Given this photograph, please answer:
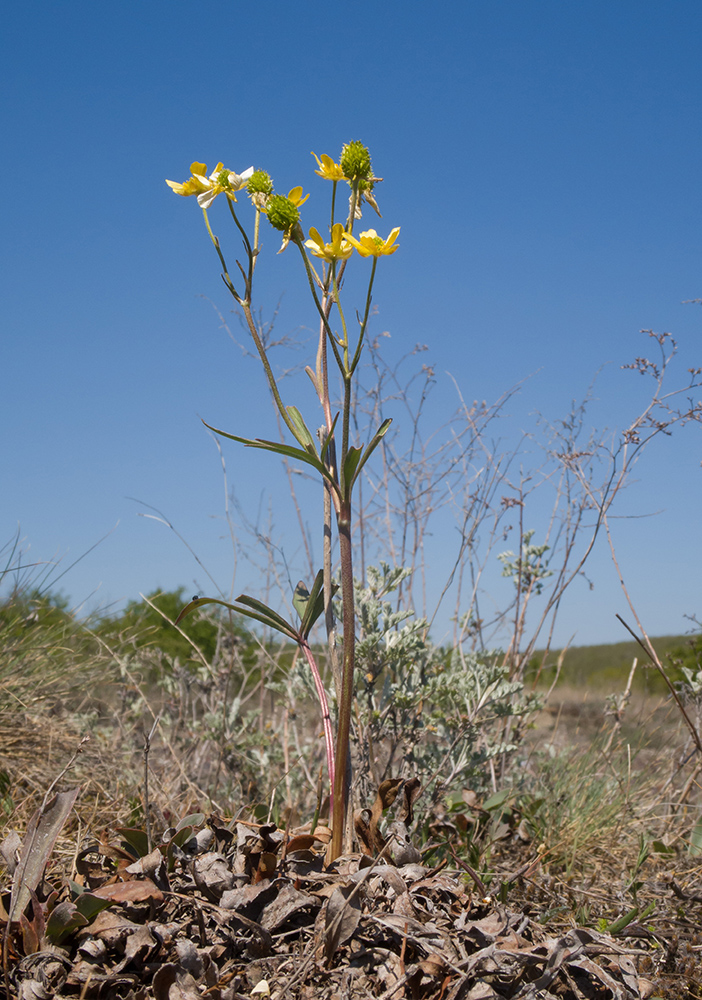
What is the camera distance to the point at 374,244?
157 centimetres

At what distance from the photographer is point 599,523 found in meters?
3.00

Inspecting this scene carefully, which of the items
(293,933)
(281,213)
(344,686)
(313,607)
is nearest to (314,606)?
(313,607)

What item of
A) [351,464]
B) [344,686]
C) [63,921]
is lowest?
[63,921]

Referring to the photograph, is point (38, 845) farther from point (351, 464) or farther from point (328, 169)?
point (328, 169)

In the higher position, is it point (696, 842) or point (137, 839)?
point (137, 839)

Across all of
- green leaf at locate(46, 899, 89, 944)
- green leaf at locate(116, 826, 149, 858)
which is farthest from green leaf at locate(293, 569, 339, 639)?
green leaf at locate(46, 899, 89, 944)

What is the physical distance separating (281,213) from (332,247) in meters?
0.14

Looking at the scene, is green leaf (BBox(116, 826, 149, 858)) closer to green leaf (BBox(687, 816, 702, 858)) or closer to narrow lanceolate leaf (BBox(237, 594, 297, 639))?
narrow lanceolate leaf (BBox(237, 594, 297, 639))

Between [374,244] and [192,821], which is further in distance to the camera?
[192,821]

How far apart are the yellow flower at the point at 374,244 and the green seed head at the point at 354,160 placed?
0.16 meters

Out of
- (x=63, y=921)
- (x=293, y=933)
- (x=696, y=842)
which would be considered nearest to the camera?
(x=63, y=921)

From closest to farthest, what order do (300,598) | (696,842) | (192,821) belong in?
(192,821) → (300,598) → (696,842)

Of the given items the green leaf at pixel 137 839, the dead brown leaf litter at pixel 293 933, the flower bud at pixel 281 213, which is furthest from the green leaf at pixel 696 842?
the flower bud at pixel 281 213

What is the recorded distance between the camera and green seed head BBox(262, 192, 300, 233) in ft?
5.14
